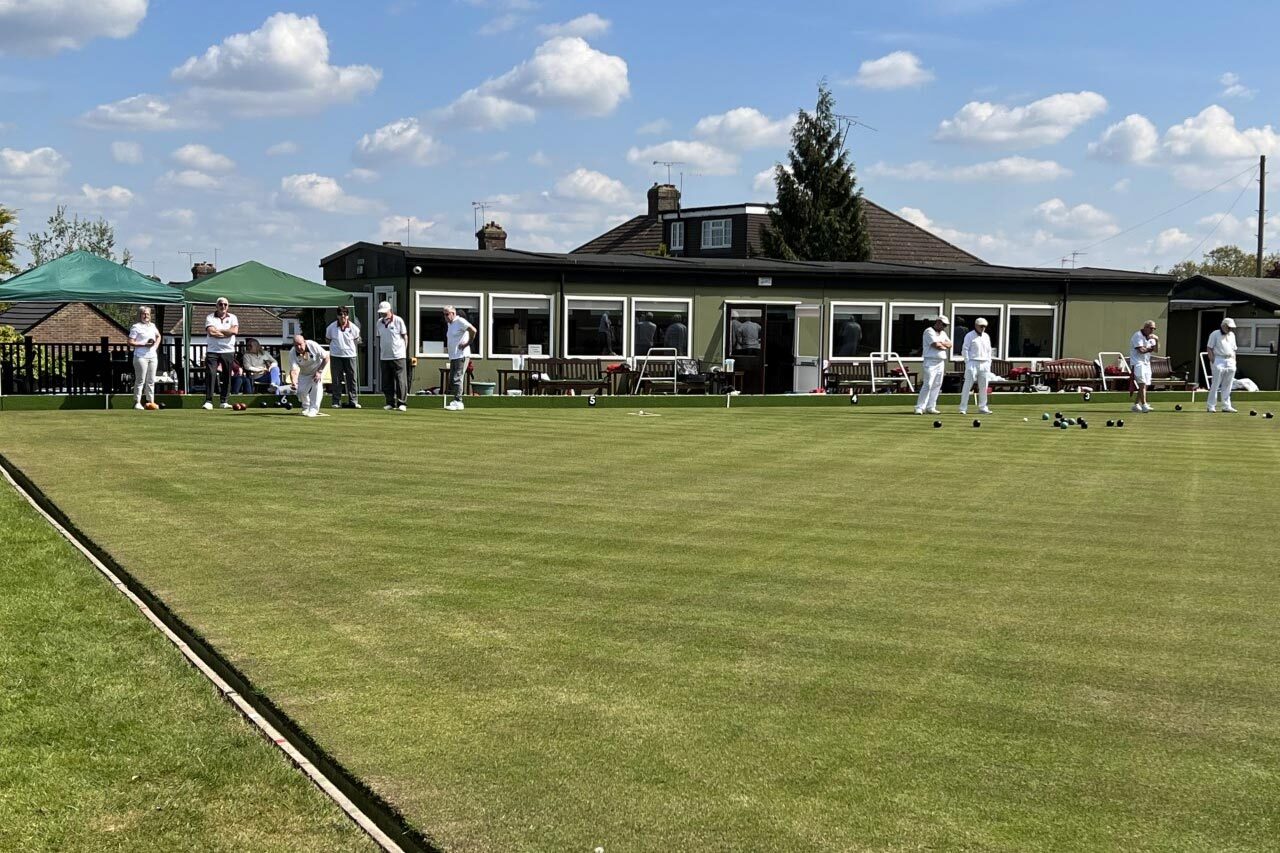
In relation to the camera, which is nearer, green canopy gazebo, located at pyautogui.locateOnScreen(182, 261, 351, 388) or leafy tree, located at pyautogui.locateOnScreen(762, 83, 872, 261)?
green canopy gazebo, located at pyautogui.locateOnScreen(182, 261, 351, 388)

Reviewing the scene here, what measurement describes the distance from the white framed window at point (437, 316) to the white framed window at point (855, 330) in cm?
903

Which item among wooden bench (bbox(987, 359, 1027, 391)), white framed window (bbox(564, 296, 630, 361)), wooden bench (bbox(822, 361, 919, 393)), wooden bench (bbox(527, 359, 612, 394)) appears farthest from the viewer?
wooden bench (bbox(987, 359, 1027, 391))

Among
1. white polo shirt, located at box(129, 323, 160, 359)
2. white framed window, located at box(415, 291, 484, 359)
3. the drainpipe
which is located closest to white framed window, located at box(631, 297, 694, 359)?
white framed window, located at box(415, 291, 484, 359)

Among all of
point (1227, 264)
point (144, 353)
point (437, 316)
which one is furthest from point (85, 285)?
point (1227, 264)

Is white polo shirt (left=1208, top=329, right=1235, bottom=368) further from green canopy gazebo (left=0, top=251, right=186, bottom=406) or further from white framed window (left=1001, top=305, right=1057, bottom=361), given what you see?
green canopy gazebo (left=0, top=251, right=186, bottom=406)

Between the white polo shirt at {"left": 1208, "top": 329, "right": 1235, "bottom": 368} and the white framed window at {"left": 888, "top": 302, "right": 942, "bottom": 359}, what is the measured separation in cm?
870

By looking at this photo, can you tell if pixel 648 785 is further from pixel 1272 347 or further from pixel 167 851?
pixel 1272 347

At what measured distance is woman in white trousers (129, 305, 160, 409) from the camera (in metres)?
20.2

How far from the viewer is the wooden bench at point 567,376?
92.7 ft

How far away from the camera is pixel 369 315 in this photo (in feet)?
97.2

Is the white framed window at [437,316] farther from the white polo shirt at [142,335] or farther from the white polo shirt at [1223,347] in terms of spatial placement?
the white polo shirt at [1223,347]

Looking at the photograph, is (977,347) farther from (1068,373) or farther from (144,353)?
(144,353)

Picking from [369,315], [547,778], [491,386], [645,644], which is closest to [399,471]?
[645,644]

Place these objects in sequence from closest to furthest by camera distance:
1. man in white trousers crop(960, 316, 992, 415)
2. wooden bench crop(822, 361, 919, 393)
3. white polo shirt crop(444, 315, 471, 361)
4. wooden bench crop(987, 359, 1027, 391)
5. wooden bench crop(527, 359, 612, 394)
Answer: white polo shirt crop(444, 315, 471, 361) → man in white trousers crop(960, 316, 992, 415) → wooden bench crop(527, 359, 612, 394) → wooden bench crop(822, 361, 919, 393) → wooden bench crop(987, 359, 1027, 391)
